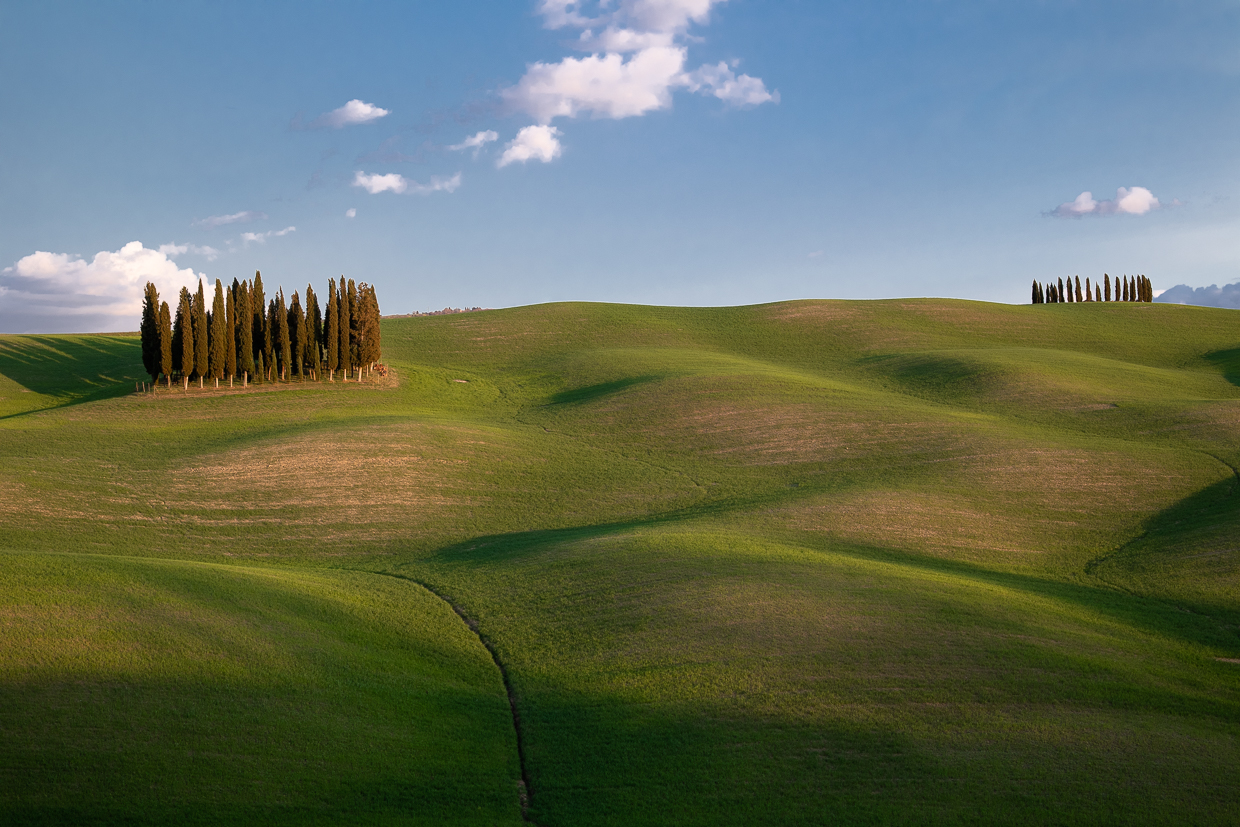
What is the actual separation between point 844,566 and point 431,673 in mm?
12085

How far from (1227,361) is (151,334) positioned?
8173 cm

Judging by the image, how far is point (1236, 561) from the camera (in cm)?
2517

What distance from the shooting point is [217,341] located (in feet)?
175

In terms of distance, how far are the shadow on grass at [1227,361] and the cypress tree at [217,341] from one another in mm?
71005

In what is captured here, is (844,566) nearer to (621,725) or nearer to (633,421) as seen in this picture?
(621,725)

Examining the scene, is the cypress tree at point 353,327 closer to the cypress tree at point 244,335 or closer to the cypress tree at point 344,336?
the cypress tree at point 344,336

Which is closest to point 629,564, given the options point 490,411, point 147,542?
point 147,542

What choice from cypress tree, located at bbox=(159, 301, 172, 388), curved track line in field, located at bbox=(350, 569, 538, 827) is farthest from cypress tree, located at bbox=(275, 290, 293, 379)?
curved track line in field, located at bbox=(350, 569, 538, 827)

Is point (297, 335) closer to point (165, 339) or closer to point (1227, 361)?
point (165, 339)

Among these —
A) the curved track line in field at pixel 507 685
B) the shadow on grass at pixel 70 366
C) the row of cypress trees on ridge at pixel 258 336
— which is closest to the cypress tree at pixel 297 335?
the row of cypress trees on ridge at pixel 258 336

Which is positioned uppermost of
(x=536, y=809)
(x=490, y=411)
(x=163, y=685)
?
(x=490, y=411)

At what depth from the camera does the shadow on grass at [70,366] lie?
184ft

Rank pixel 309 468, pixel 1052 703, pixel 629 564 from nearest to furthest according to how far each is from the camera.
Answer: pixel 1052 703
pixel 629 564
pixel 309 468

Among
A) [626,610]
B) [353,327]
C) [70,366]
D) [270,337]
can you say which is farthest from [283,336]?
[626,610]
